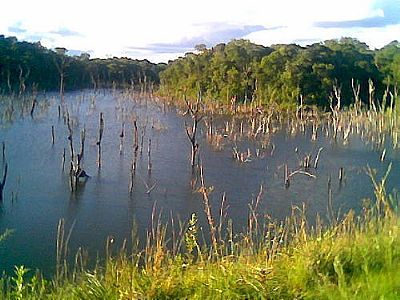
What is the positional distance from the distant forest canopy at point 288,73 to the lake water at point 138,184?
28.5 ft

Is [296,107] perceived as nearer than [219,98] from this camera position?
Yes

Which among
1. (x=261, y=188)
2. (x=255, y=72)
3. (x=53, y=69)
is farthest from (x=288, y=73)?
(x=261, y=188)

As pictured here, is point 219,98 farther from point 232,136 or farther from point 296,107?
point 232,136

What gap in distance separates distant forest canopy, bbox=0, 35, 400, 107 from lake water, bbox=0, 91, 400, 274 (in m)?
8.72

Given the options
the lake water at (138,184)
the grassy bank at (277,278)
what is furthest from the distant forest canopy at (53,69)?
the grassy bank at (277,278)

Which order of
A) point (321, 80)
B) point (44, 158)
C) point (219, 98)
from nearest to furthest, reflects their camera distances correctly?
point (44, 158) → point (321, 80) → point (219, 98)

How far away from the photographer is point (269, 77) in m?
33.1

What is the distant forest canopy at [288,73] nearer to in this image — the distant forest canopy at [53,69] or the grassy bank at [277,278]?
the distant forest canopy at [53,69]

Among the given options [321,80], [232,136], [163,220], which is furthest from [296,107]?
[163,220]

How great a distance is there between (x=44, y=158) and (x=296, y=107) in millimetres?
19142

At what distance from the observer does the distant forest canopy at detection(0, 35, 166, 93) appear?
115 ft

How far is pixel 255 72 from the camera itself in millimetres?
33812

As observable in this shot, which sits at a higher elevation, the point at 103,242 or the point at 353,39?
the point at 353,39

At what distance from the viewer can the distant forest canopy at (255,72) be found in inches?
1228
